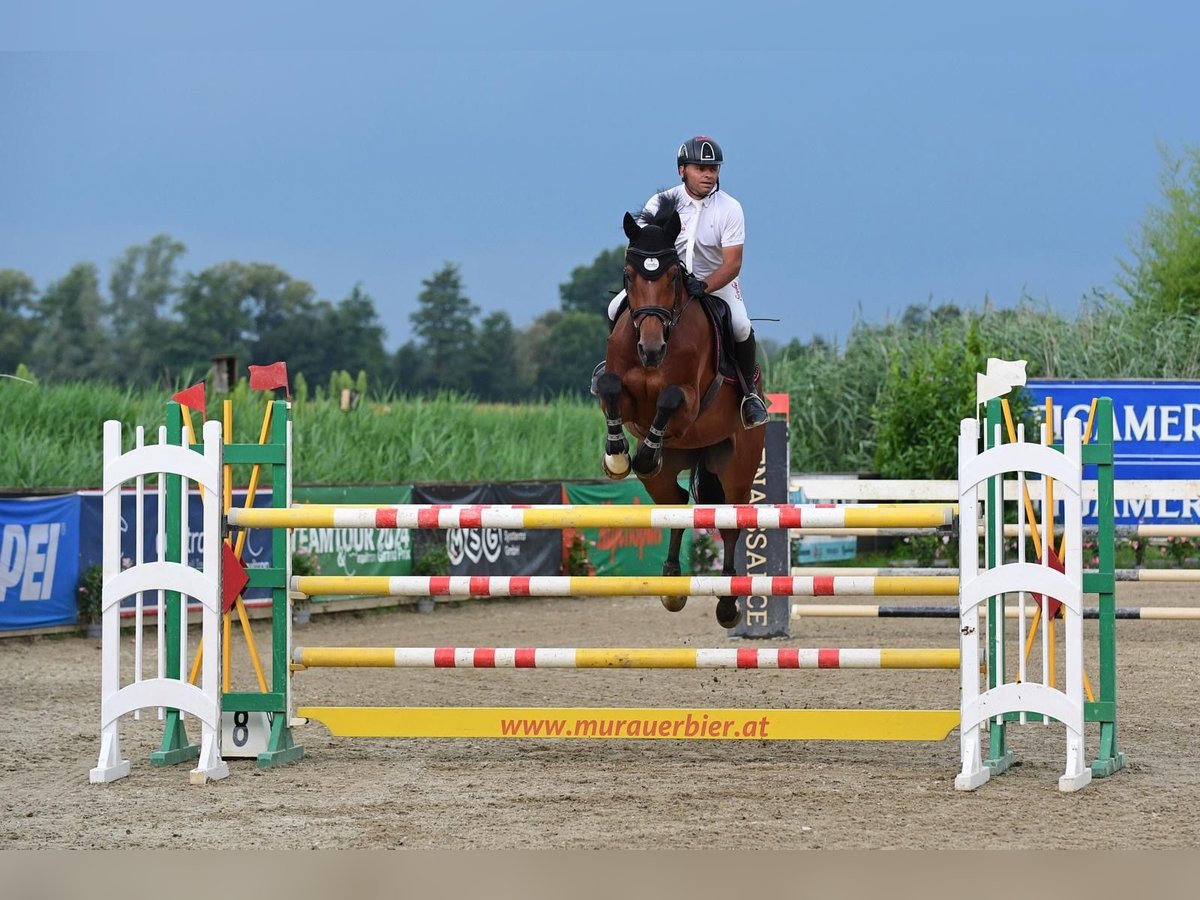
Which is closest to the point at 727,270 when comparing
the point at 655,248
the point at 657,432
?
the point at 655,248

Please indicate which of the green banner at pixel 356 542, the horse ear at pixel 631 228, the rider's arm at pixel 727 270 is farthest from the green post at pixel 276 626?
the green banner at pixel 356 542

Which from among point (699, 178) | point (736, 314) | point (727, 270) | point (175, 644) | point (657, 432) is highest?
point (699, 178)

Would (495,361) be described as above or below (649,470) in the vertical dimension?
above

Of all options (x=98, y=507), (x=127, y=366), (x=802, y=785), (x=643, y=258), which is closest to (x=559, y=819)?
(x=802, y=785)

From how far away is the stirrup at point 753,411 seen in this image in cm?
719

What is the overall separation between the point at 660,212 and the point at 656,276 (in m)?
0.36

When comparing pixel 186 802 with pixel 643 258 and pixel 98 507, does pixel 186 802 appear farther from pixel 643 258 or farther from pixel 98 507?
pixel 98 507

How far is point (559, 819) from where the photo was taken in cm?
496

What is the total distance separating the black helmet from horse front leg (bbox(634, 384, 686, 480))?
1.19 m

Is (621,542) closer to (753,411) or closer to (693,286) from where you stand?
(753,411)

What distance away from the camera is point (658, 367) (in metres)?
6.55

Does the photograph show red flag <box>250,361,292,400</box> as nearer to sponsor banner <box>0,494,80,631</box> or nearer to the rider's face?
the rider's face

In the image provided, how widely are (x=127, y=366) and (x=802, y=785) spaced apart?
54530 mm

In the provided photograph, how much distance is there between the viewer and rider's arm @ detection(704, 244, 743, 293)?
276 inches
